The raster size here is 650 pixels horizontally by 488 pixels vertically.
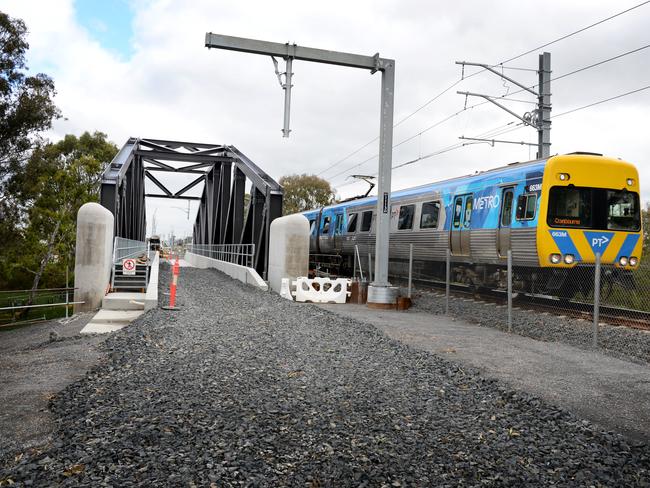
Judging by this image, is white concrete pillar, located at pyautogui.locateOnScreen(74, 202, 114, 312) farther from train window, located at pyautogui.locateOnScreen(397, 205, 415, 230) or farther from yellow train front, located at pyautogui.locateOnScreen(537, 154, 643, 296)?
yellow train front, located at pyautogui.locateOnScreen(537, 154, 643, 296)

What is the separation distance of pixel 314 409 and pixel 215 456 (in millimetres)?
1286

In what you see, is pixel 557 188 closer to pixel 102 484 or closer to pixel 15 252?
pixel 102 484

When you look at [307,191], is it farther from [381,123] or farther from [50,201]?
[381,123]

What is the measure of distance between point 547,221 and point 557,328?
268 centimetres

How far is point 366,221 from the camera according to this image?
2123 cm

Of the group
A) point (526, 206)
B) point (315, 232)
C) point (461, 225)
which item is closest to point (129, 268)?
point (461, 225)

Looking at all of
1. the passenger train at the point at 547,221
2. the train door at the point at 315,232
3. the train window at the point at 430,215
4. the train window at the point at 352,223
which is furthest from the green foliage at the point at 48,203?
the passenger train at the point at 547,221

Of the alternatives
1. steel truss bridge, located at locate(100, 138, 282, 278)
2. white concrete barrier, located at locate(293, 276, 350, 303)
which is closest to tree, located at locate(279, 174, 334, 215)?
steel truss bridge, located at locate(100, 138, 282, 278)

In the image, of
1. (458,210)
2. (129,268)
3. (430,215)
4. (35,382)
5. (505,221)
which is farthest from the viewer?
(430,215)

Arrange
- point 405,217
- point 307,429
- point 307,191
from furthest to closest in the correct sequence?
point 307,191
point 405,217
point 307,429

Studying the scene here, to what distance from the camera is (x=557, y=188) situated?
38.7 ft

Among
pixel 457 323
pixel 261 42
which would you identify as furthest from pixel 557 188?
pixel 261 42

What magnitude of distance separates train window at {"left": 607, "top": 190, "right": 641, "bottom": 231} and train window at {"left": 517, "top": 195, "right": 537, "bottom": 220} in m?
1.67

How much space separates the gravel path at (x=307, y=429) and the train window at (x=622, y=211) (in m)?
7.27
